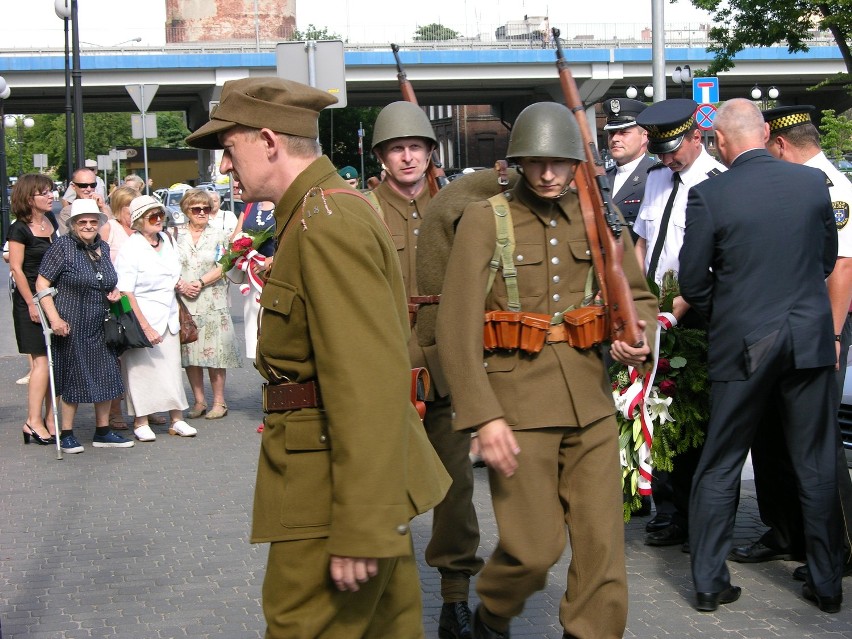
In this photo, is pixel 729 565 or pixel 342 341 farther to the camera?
pixel 729 565

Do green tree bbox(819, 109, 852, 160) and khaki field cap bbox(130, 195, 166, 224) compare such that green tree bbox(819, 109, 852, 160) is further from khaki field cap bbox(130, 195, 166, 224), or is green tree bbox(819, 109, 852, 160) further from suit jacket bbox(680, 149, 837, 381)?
suit jacket bbox(680, 149, 837, 381)

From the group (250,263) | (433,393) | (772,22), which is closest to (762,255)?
(433,393)

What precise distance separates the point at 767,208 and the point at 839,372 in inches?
56.8

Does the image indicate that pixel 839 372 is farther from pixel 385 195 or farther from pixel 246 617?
pixel 246 617

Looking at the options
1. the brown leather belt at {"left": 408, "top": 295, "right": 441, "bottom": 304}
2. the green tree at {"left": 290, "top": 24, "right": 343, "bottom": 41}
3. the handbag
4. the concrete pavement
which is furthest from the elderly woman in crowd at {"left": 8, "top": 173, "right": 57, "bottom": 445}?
the green tree at {"left": 290, "top": 24, "right": 343, "bottom": 41}

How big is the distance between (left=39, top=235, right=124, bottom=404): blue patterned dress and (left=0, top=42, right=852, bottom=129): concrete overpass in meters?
45.8

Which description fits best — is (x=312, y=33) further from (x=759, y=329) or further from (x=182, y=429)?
(x=759, y=329)

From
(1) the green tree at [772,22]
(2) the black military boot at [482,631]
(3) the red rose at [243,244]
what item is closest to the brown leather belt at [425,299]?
(2) the black military boot at [482,631]

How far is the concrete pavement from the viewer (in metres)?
5.29

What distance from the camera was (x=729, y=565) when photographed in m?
6.13

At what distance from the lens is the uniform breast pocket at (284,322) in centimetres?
301

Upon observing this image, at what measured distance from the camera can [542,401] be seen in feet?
14.3

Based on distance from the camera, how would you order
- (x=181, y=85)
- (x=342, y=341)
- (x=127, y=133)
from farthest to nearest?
(x=127, y=133) → (x=181, y=85) → (x=342, y=341)

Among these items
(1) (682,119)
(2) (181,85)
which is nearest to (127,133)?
(2) (181,85)
